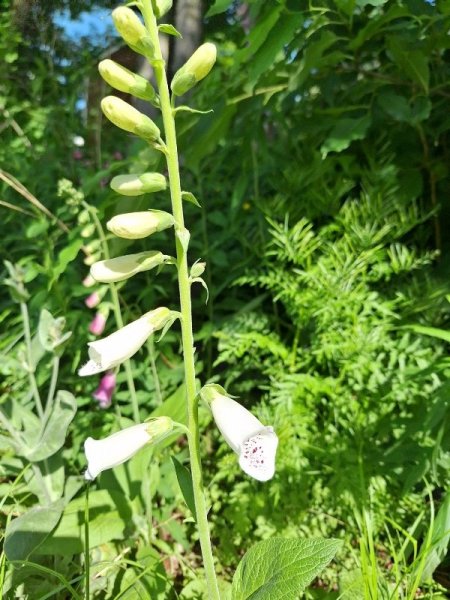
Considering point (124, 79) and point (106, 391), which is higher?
point (124, 79)

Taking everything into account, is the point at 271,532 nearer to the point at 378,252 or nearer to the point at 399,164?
the point at 378,252

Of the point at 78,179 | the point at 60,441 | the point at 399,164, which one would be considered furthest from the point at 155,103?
the point at 78,179

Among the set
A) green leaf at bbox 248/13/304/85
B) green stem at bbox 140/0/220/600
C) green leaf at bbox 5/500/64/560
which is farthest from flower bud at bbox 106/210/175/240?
green leaf at bbox 5/500/64/560

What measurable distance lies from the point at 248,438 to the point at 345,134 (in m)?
0.90

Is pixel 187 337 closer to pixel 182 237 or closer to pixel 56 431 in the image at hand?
pixel 182 237

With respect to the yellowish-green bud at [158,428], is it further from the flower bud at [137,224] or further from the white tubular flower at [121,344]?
the flower bud at [137,224]

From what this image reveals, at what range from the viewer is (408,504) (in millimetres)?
1215

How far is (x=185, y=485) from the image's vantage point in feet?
2.77

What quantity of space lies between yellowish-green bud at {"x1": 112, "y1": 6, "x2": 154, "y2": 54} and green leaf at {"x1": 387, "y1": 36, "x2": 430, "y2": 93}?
712mm

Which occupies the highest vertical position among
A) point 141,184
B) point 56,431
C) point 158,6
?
point 158,6

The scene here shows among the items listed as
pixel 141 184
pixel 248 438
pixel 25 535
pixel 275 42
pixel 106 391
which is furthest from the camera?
pixel 106 391

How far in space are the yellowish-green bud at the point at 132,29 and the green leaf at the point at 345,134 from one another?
0.61 m

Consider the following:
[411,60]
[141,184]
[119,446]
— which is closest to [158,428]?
[119,446]

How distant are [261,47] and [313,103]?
2.15 ft
